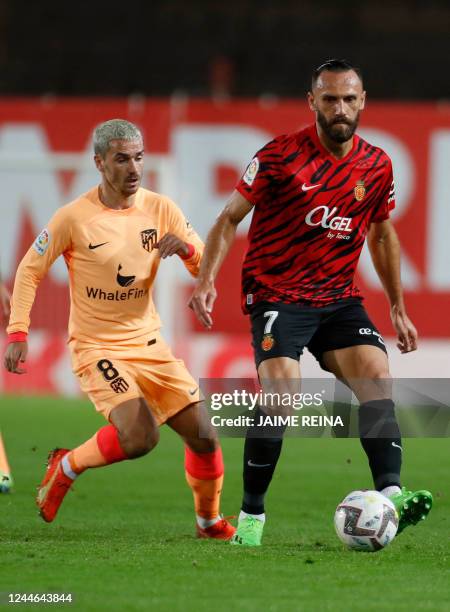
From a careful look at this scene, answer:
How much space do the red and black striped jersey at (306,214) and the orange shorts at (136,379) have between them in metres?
0.66

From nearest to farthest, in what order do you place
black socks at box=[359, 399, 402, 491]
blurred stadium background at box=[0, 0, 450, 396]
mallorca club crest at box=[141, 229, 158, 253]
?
black socks at box=[359, 399, 402, 491]
mallorca club crest at box=[141, 229, 158, 253]
blurred stadium background at box=[0, 0, 450, 396]

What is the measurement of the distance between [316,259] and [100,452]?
1507mm

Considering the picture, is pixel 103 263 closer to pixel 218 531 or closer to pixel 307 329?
pixel 307 329

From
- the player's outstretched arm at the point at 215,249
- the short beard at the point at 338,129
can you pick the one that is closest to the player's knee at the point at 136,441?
the player's outstretched arm at the point at 215,249

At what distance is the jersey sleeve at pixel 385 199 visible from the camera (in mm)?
6672

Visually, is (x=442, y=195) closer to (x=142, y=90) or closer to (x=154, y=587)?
(x=142, y=90)

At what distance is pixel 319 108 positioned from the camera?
6.49 metres

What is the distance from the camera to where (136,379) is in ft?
23.1

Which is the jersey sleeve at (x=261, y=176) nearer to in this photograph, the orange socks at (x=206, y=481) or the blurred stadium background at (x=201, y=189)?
the orange socks at (x=206, y=481)

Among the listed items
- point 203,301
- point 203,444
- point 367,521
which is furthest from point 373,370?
point 203,444

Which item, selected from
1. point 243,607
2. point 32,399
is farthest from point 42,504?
point 32,399

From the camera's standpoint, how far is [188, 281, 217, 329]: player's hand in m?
6.12

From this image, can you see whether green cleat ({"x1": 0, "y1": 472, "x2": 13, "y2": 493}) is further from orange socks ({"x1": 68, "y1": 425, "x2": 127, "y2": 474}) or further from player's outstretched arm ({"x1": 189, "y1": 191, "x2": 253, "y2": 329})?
player's outstretched arm ({"x1": 189, "y1": 191, "x2": 253, "y2": 329})

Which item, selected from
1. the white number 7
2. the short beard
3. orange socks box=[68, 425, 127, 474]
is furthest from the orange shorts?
the short beard
